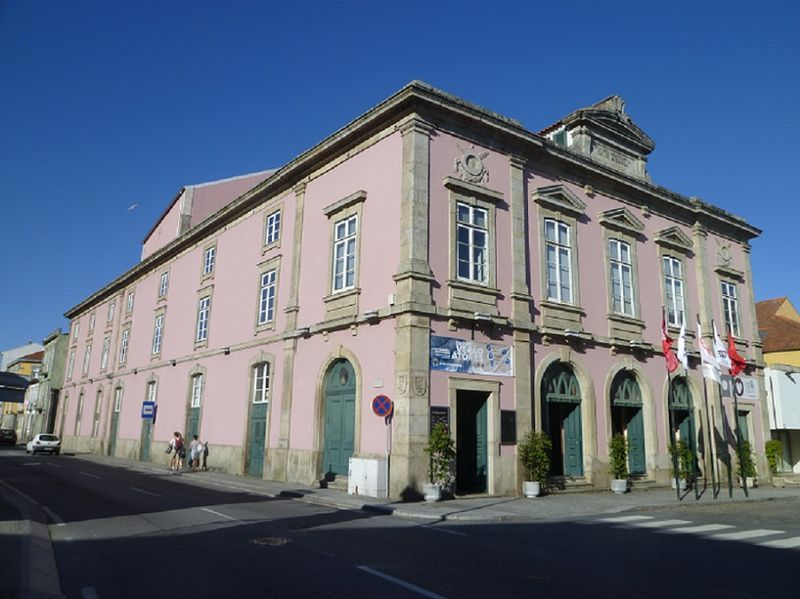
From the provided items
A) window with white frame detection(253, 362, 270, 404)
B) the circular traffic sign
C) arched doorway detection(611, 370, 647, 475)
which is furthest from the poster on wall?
window with white frame detection(253, 362, 270, 404)

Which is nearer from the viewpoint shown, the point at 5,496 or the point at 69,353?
the point at 5,496

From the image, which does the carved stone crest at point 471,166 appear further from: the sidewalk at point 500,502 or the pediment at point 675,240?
the pediment at point 675,240

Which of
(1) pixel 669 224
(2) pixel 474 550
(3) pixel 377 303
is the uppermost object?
(1) pixel 669 224

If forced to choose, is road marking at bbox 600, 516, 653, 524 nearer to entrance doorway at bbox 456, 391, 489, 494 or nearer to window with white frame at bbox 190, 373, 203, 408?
entrance doorway at bbox 456, 391, 489, 494

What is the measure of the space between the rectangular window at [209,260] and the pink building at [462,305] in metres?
0.11

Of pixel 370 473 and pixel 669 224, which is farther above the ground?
pixel 669 224

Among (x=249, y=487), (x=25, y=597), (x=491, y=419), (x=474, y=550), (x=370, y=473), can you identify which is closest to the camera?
(x=25, y=597)

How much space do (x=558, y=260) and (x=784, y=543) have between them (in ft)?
35.5

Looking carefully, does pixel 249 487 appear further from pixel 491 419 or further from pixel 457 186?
pixel 457 186

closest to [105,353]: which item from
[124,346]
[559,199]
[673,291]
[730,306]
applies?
[124,346]

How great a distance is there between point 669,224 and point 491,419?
12346mm

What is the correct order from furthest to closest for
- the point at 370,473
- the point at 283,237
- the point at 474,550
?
the point at 283,237 < the point at 370,473 < the point at 474,550

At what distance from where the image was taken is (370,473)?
1474cm

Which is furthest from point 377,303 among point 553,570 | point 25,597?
point 25,597
